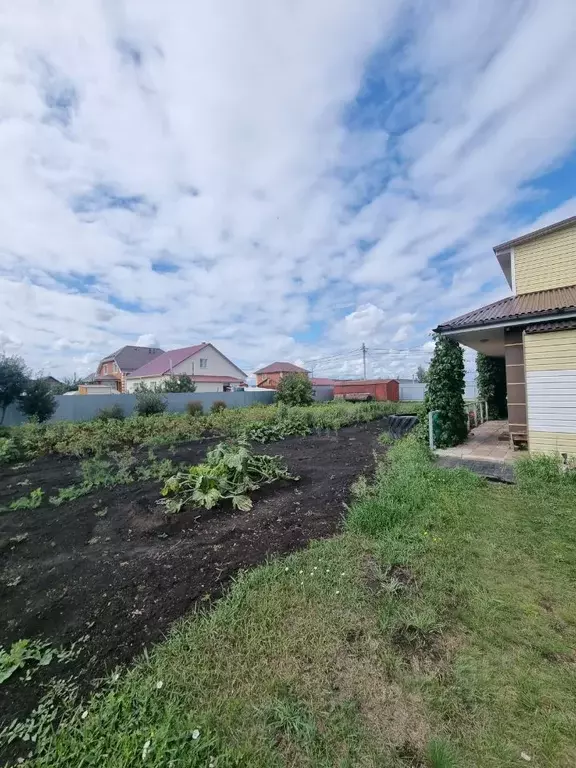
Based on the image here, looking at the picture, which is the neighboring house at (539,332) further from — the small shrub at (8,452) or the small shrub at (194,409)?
the small shrub at (194,409)

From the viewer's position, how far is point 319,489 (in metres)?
5.13

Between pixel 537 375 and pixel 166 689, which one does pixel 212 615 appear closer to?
pixel 166 689

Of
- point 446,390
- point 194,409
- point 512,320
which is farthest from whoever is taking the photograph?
point 194,409

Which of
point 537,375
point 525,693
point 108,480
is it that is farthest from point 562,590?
point 108,480

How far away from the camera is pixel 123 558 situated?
10.6 ft

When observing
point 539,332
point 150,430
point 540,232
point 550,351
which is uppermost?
point 540,232

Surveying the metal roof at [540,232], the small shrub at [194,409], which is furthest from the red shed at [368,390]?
the metal roof at [540,232]

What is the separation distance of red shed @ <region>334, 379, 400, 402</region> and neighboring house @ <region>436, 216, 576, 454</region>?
16796mm

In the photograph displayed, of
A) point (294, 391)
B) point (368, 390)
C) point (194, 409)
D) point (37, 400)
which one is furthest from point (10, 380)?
point (368, 390)

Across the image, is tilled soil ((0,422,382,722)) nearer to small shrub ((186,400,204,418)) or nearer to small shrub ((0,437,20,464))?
small shrub ((0,437,20,464))

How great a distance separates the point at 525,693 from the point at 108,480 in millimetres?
6098

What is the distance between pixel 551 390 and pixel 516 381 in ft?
2.64

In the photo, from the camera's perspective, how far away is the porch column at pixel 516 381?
20.7ft

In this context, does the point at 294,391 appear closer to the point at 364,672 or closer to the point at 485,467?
the point at 485,467
